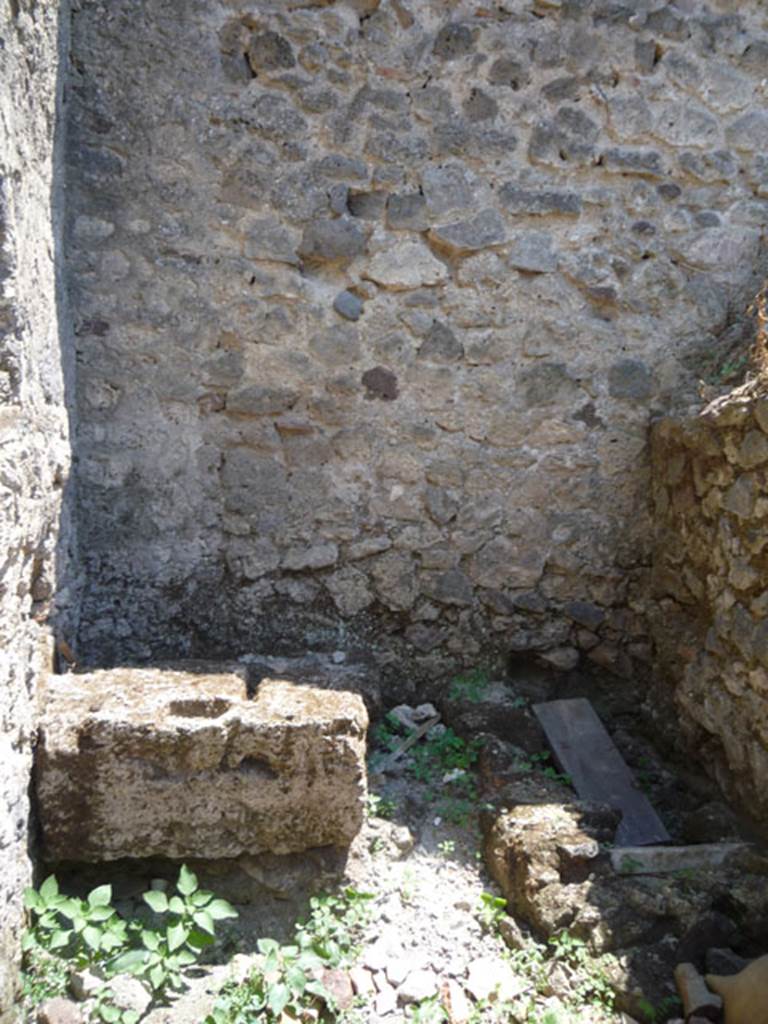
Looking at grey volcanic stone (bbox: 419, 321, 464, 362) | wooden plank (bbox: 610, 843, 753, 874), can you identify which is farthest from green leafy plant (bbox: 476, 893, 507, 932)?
grey volcanic stone (bbox: 419, 321, 464, 362)

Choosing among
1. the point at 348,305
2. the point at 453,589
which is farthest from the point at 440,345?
the point at 453,589

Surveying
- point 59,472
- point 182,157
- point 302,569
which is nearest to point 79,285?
point 182,157

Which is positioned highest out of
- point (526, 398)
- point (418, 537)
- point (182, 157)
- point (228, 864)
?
point (182, 157)

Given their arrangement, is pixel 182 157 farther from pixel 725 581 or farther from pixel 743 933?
pixel 743 933

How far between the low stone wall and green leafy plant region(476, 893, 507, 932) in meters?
0.83

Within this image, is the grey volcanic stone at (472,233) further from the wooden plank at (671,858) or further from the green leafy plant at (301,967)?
the green leafy plant at (301,967)

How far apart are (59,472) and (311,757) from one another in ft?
3.59

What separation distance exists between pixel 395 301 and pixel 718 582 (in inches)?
60.6

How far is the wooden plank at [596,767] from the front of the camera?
2705 millimetres

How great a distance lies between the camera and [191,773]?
7.32 feet

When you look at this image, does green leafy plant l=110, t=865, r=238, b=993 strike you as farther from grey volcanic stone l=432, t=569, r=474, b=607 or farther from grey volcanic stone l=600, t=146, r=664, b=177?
grey volcanic stone l=600, t=146, r=664, b=177

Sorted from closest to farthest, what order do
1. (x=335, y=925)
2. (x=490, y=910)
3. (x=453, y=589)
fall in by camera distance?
1. (x=335, y=925)
2. (x=490, y=910)
3. (x=453, y=589)

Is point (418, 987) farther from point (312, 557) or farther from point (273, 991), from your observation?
point (312, 557)

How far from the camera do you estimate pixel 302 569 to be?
3234 millimetres
